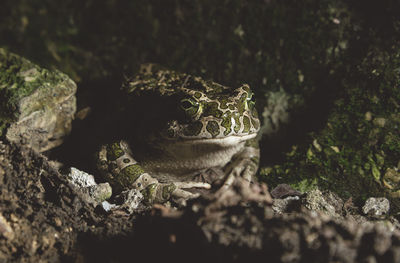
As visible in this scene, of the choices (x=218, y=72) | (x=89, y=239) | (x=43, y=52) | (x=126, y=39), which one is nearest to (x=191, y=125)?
(x=89, y=239)

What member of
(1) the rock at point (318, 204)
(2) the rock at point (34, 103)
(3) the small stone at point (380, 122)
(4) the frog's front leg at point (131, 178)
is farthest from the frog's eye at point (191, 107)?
(3) the small stone at point (380, 122)

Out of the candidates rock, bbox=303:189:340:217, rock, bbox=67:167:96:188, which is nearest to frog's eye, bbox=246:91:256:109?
rock, bbox=303:189:340:217

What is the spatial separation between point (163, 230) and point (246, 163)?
1.43 metres

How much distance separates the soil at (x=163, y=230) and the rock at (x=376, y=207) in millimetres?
695

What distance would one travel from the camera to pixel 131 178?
9.26 feet

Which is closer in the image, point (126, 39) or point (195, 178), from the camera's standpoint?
point (195, 178)

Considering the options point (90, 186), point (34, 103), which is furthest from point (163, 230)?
point (34, 103)

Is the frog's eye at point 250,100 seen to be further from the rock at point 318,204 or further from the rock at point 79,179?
the rock at point 79,179

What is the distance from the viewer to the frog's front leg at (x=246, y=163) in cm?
303

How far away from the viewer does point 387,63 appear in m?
3.06

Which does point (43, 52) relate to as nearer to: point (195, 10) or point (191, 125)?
point (195, 10)

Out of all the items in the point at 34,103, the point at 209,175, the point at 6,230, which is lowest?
the point at 209,175

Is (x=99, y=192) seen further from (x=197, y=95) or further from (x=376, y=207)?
(x=376, y=207)

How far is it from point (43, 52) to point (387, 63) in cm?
379
